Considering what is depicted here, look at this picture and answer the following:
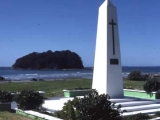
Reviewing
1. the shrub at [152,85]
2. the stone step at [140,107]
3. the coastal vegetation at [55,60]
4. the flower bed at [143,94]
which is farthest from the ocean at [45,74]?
the stone step at [140,107]

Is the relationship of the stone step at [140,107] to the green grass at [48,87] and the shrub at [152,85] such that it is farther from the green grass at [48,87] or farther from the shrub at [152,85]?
the green grass at [48,87]

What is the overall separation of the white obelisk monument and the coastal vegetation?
12182 cm

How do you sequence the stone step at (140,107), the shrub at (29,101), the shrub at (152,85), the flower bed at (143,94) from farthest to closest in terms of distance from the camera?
the shrub at (152,85)
the flower bed at (143,94)
the stone step at (140,107)
the shrub at (29,101)

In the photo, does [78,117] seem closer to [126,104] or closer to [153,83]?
[126,104]

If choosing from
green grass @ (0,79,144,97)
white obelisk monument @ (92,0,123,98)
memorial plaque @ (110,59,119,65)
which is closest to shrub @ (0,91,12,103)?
white obelisk monument @ (92,0,123,98)

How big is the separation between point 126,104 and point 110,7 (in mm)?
4874

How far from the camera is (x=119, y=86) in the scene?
15281 mm

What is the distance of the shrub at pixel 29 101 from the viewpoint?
489 inches

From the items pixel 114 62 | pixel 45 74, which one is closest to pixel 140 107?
pixel 114 62

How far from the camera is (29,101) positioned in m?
12.5

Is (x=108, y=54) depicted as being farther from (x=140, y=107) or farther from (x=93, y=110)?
(x=93, y=110)

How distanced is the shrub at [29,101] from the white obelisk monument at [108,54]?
12.1ft

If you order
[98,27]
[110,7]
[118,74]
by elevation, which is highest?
[110,7]

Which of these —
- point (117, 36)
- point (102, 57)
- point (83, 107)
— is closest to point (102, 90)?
point (102, 57)
